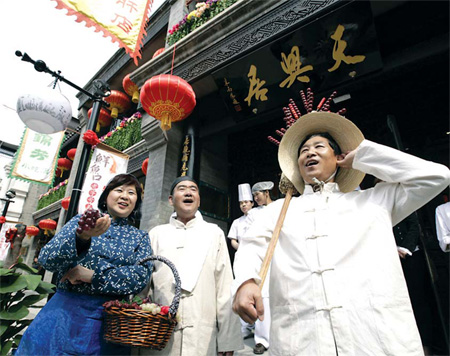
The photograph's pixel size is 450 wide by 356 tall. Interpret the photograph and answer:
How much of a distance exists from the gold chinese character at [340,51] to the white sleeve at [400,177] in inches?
123

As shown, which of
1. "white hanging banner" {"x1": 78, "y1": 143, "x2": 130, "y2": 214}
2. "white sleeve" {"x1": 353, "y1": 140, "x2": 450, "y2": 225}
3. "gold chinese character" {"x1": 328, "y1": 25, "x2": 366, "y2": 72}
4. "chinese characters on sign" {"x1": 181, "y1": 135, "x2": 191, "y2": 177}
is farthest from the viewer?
"chinese characters on sign" {"x1": 181, "y1": 135, "x2": 191, "y2": 177}

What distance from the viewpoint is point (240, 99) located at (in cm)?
524

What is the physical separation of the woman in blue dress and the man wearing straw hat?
0.84m

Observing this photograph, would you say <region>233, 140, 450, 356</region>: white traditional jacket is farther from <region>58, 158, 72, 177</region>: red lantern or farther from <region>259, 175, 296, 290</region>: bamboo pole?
<region>58, 158, 72, 177</region>: red lantern

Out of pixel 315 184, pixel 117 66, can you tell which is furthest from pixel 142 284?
pixel 117 66

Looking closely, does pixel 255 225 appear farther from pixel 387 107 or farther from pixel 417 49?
pixel 387 107

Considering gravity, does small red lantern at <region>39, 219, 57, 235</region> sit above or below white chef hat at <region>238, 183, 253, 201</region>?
above

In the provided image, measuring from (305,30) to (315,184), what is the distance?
3493 millimetres

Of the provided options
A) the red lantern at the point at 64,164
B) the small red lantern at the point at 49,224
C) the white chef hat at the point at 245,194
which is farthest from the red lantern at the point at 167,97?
the red lantern at the point at 64,164

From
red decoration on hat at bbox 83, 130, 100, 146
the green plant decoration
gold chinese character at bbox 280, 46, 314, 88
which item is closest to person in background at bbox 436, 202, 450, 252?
gold chinese character at bbox 280, 46, 314, 88

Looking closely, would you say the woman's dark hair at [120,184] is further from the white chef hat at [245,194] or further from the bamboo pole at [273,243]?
the white chef hat at [245,194]

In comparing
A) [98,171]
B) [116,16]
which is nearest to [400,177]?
[116,16]

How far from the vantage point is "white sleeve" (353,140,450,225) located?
1.33 metres

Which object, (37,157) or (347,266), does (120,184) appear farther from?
(37,157)
